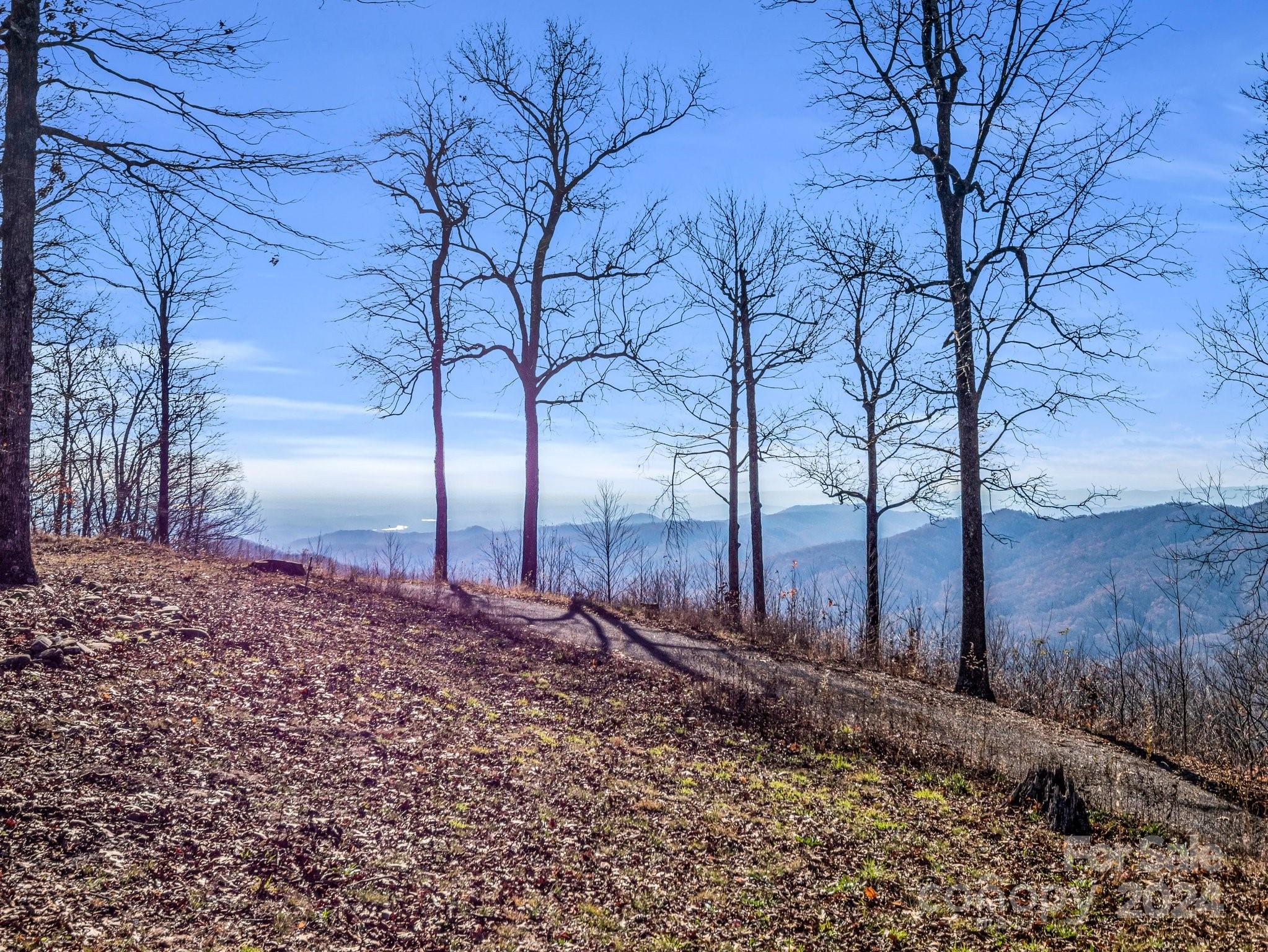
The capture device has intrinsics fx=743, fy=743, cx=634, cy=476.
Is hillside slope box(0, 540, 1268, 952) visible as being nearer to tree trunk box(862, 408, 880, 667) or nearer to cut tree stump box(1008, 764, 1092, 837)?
cut tree stump box(1008, 764, 1092, 837)

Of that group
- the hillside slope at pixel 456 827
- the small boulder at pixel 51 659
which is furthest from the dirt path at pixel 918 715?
the small boulder at pixel 51 659

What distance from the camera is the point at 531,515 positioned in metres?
17.5

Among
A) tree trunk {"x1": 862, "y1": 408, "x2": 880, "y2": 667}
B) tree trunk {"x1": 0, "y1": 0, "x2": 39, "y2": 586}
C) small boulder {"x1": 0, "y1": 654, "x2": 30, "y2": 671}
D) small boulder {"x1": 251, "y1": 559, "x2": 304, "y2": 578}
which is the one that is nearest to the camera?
small boulder {"x1": 0, "y1": 654, "x2": 30, "y2": 671}

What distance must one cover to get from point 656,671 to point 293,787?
5.62m

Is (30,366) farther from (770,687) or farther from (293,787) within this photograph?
(770,687)

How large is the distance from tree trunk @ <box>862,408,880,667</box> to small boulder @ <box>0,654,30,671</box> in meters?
13.0

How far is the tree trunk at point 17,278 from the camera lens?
843 centimetres

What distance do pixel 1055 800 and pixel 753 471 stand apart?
1065 centimetres

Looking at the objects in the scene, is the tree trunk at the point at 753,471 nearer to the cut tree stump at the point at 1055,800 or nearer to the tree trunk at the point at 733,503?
the tree trunk at the point at 733,503

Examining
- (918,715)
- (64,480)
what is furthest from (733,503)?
(64,480)

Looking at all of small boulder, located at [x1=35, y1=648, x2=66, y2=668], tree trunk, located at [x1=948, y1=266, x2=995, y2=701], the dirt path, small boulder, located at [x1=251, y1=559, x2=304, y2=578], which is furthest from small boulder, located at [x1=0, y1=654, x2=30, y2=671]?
tree trunk, located at [x1=948, y1=266, x2=995, y2=701]

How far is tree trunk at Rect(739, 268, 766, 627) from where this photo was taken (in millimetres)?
16234

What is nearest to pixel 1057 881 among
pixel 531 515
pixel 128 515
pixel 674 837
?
pixel 674 837

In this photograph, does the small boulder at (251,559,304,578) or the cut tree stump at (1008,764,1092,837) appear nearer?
the cut tree stump at (1008,764,1092,837)
